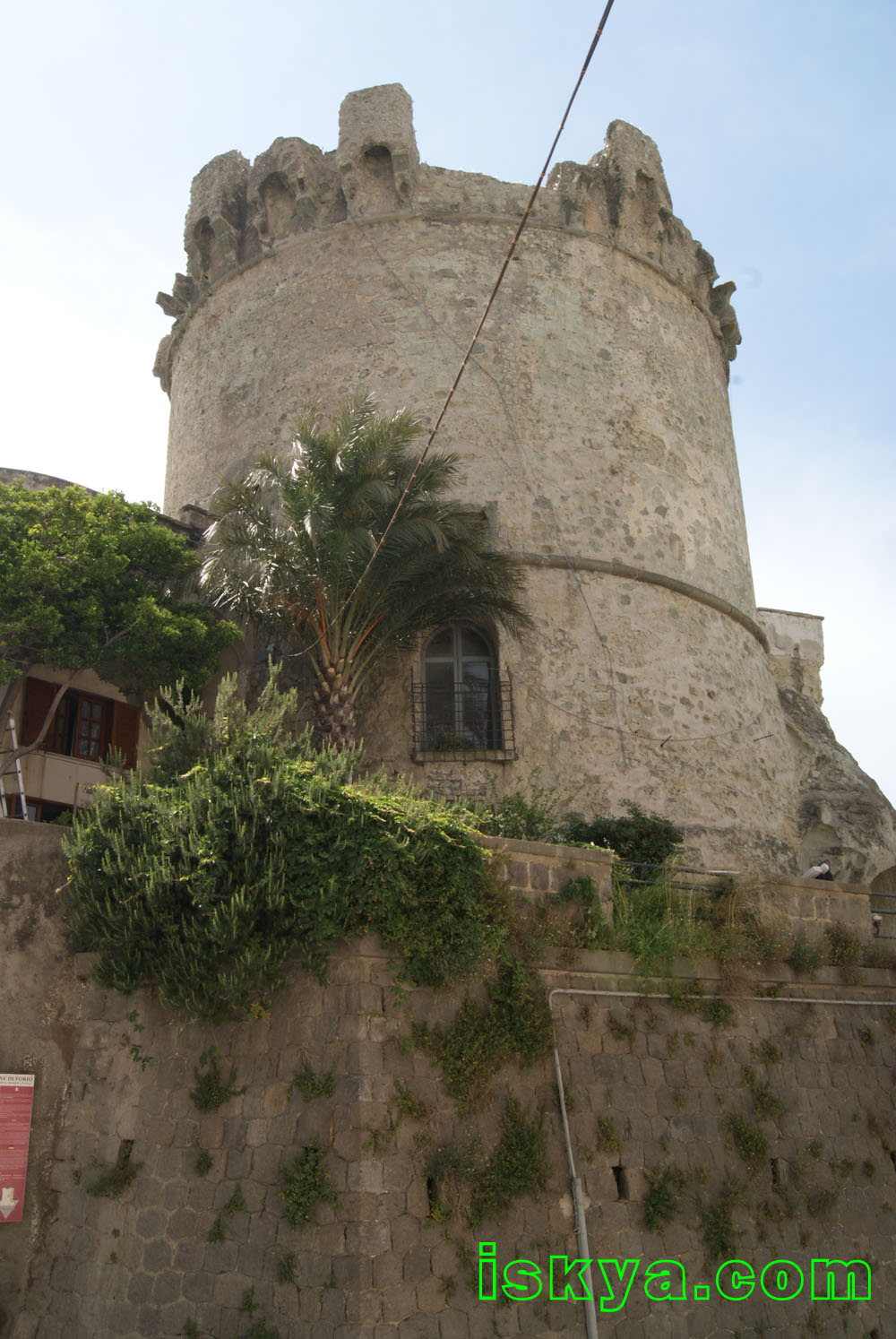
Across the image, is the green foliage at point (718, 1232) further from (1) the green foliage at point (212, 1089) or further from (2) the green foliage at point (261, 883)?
(1) the green foliage at point (212, 1089)

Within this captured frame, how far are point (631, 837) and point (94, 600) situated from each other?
620 centimetres

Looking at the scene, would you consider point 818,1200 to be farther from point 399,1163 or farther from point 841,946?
point 399,1163

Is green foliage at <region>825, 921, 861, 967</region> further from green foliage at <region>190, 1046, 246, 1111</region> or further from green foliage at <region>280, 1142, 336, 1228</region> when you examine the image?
green foliage at <region>190, 1046, 246, 1111</region>

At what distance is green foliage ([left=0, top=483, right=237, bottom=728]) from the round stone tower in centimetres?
231

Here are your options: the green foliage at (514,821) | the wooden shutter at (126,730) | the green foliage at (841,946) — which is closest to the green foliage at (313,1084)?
the green foliage at (514,821)

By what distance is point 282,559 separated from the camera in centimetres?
1257

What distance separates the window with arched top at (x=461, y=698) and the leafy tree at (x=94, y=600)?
2387 millimetres

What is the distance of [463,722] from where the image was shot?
13836 mm

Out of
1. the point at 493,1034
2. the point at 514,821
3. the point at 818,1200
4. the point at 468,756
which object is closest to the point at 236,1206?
the point at 493,1034

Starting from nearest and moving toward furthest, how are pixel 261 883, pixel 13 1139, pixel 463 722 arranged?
1. pixel 261 883
2. pixel 13 1139
3. pixel 463 722

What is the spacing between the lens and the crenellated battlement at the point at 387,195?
1625 cm

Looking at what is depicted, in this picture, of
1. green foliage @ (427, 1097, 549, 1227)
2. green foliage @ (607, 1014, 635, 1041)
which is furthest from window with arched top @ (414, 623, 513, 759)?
green foliage @ (427, 1097, 549, 1227)

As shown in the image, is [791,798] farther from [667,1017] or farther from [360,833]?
[360,833]

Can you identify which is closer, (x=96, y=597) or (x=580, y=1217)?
(x=580, y=1217)
